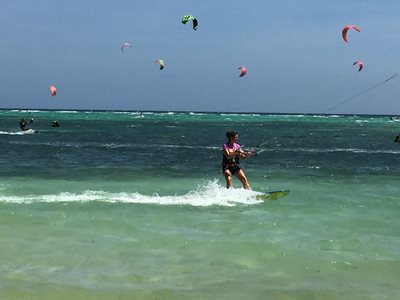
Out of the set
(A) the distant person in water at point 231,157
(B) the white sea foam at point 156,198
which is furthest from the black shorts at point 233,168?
(B) the white sea foam at point 156,198

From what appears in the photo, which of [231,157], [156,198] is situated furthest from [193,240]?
[231,157]

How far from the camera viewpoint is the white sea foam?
1456 centimetres

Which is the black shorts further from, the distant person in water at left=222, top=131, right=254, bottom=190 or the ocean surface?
the ocean surface

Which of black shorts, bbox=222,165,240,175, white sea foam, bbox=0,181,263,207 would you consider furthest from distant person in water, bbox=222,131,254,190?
white sea foam, bbox=0,181,263,207

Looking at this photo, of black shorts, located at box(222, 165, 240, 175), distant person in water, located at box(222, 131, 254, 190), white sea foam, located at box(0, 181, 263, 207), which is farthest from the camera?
Answer: black shorts, located at box(222, 165, 240, 175)

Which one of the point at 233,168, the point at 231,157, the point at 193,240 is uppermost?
the point at 231,157

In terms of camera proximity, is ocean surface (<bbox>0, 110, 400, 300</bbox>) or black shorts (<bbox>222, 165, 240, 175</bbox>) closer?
ocean surface (<bbox>0, 110, 400, 300</bbox>)

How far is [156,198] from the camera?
15281 millimetres

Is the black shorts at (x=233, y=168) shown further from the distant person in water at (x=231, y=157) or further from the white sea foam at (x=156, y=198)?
the white sea foam at (x=156, y=198)

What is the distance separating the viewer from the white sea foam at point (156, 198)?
14.6 m

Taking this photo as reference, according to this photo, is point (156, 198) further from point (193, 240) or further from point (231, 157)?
point (193, 240)

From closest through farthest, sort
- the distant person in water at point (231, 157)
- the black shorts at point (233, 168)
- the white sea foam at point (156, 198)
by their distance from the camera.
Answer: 1. the white sea foam at point (156, 198)
2. the distant person in water at point (231, 157)
3. the black shorts at point (233, 168)

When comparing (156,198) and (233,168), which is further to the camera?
(233,168)

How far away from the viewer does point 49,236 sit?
10.5m
